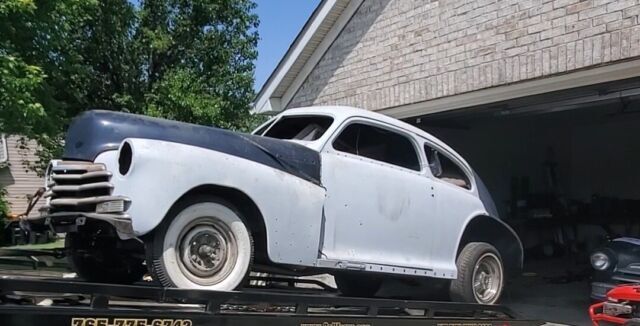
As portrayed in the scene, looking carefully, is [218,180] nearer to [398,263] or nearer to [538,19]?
[398,263]

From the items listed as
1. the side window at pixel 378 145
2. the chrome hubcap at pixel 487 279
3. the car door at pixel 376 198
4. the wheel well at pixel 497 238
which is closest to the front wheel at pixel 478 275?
the chrome hubcap at pixel 487 279

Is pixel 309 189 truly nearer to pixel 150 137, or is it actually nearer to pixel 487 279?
pixel 150 137

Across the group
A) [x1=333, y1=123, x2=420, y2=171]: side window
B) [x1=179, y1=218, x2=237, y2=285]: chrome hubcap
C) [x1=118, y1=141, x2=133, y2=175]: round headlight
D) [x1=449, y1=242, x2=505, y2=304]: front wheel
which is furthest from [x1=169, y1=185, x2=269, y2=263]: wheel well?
[x1=449, y1=242, x2=505, y2=304]: front wheel

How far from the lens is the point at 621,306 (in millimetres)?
6406

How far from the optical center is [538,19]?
8.66 m

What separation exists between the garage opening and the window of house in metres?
6.89

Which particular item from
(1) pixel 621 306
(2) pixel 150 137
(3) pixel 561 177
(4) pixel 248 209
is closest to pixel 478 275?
(1) pixel 621 306

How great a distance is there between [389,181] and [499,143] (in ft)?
33.0

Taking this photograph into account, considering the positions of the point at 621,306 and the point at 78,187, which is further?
the point at 621,306

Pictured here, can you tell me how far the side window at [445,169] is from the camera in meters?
6.41

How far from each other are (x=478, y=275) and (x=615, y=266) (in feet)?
8.51

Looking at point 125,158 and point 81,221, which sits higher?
point 125,158

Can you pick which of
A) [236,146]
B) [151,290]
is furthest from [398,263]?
[151,290]

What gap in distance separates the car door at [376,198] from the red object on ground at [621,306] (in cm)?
194
